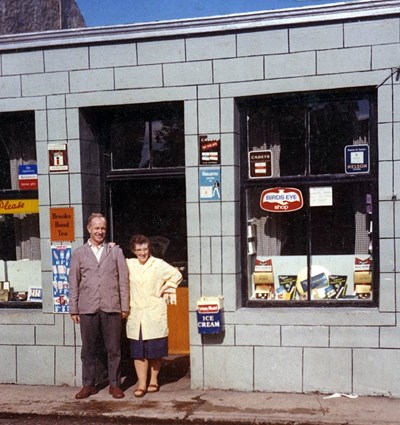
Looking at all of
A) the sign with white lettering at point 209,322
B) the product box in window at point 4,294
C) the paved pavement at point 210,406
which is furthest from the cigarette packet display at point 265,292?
the product box in window at point 4,294

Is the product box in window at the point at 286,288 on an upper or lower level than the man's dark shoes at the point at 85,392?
upper

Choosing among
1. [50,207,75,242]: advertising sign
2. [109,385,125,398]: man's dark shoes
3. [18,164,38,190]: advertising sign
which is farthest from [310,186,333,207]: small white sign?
[18,164,38,190]: advertising sign

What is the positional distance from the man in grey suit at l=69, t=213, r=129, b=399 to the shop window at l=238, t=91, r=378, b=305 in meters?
1.47

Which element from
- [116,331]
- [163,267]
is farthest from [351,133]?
[116,331]

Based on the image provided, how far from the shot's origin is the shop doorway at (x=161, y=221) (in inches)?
312

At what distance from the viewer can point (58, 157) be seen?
7.38 metres

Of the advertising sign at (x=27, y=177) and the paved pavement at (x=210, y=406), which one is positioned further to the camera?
the advertising sign at (x=27, y=177)

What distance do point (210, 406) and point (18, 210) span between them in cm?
336

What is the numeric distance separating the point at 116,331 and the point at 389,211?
317 cm

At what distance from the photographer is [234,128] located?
22.9ft

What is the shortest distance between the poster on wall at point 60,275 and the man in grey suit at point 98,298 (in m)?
0.49

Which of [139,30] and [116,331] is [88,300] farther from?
[139,30]

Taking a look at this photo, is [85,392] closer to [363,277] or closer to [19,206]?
[19,206]

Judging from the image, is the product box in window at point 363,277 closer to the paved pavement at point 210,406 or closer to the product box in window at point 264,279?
the product box in window at point 264,279
